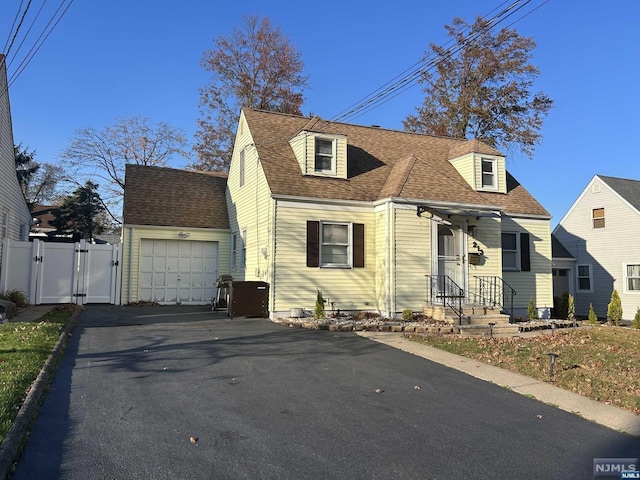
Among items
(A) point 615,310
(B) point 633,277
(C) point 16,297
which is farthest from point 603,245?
(C) point 16,297

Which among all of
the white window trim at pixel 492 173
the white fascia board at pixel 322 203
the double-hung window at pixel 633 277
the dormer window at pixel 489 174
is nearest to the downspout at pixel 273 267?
the white fascia board at pixel 322 203

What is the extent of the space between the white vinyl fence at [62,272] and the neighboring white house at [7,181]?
21.1 inches

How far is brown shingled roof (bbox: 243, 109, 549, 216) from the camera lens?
591 inches

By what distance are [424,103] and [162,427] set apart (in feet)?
97.7

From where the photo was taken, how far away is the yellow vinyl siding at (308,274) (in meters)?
14.2

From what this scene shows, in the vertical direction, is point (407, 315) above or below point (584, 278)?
below

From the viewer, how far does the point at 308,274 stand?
14.5 meters

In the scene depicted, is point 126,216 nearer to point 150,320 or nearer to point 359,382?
point 150,320

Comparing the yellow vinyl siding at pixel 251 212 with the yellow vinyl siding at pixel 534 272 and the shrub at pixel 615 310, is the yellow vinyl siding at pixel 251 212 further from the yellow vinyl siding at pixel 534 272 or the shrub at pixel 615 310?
the shrub at pixel 615 310

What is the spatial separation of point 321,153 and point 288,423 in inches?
455

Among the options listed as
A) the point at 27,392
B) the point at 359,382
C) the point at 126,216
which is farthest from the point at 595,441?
the point at 126,216

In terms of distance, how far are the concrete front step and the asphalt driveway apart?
4279 mm

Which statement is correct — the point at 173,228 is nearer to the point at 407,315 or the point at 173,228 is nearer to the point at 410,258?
the point at 410,258

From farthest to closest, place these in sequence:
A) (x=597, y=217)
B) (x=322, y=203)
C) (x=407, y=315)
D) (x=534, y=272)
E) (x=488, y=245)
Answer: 1. (x=597, y=217)
2. (x=534, y=272)
3. (x=488, y=245)
4. (x=322, y=203)
5. (x=407, y=315)
